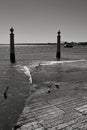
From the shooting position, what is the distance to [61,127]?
362 cm

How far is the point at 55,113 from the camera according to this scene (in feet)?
14.3

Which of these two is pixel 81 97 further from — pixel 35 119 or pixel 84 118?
pixel 35 119

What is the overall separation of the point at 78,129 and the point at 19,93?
15.2ft

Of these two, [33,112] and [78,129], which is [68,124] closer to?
[78,129]

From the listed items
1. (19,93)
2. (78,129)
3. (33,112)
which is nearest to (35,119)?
(33,112)

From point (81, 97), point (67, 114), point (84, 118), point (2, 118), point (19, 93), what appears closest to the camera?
point (84, 118)

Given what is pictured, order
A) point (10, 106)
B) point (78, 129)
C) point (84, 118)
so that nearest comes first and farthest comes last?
point (78, 129)
point (84, 118)
point (10, 106)

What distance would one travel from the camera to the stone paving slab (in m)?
3.71

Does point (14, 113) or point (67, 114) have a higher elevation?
point (67, 114)

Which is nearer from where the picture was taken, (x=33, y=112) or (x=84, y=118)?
(x=84, y=118)

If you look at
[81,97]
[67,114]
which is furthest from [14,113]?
[81,97]

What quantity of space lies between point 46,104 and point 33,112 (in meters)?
0.75

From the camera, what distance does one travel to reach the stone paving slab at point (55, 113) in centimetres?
371

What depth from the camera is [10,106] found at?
6164 mm
